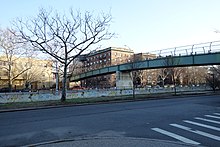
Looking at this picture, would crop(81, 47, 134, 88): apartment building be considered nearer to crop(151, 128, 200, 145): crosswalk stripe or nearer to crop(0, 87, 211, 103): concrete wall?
crop(0, 87, 211, 103): concrete wall

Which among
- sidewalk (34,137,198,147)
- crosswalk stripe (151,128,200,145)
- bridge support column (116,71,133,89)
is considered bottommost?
crosswalk stripe (151,128,200,145)

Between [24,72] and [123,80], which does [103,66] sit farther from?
[24,72]

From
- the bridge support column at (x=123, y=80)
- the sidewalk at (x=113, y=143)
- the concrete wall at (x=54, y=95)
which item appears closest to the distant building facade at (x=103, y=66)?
the bridge support column at (x=123, y=80)

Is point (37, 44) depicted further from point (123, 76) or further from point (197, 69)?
point (197, 69)

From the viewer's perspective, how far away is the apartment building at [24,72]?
184 ft

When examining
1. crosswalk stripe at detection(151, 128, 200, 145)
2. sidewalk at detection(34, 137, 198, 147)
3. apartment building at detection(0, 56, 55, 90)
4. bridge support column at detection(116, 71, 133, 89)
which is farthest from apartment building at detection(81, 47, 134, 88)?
sidewalk at detection(34, 137, 198, 147)

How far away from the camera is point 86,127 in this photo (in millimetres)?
10953

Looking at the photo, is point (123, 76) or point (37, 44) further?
point (123, 76)

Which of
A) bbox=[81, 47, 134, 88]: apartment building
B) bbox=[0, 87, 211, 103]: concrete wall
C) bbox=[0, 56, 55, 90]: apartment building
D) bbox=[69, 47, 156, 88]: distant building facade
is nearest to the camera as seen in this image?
bbox=[0, 87, 211, 103]: concrete wall

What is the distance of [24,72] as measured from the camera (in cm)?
6800

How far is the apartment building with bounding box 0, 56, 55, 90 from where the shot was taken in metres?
56.2

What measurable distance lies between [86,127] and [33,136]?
2542 mm

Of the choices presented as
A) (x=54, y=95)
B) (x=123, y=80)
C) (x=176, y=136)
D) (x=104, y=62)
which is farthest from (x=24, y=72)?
(x=176, y=136)

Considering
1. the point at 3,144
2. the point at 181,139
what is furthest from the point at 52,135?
the point at 181,139
